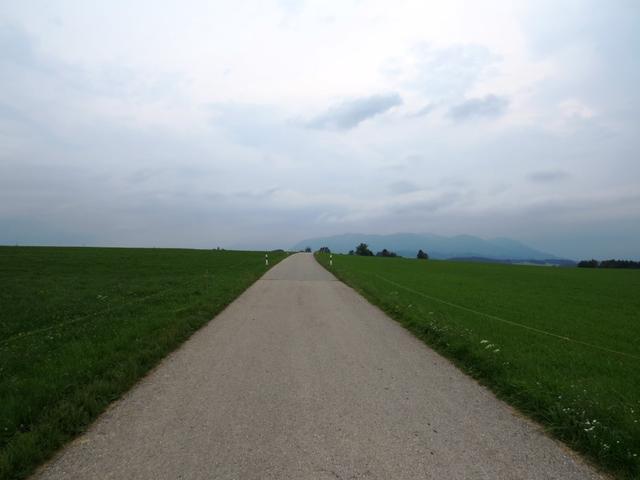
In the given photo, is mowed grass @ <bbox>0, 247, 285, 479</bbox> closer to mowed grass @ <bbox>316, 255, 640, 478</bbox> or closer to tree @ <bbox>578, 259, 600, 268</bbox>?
mowed grass @ <bbox>316, 255, 640, 478</bbox>

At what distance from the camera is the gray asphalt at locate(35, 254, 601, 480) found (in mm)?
3176

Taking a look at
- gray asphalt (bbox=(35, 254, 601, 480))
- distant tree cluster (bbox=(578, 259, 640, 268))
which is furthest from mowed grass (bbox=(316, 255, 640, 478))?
distant tree cluster (bbox=(578, 259, 640, 268))

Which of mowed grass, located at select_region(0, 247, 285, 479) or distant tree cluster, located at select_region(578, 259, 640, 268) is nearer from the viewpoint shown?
mowed grass, located at select_region(0, 247, 285, 479)

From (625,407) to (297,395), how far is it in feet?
13.8

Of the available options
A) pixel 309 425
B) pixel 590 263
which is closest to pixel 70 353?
pixel 309 425

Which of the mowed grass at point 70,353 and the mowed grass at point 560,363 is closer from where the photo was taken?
the mowed grass at point 70,353

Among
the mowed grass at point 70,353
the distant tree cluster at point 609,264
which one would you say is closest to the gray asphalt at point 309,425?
the mowed grass at point 70,353

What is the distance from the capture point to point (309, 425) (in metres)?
3.88

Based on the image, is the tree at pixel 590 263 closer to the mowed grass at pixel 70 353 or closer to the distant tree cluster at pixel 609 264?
the distant tree cluster at pixel 609 264

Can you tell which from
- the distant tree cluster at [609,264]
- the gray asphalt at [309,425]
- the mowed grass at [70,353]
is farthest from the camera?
the distant tree cluster at [609,264]

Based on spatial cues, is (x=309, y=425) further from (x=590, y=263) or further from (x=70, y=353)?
(x=590, y=263)

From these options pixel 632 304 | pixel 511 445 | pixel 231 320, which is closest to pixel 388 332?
pixel 231 320

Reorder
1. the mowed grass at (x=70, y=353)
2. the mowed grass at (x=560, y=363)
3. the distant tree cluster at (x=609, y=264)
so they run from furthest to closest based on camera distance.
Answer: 1. the distant tree cluster at (x=609, y=264)
2. the mowed grass at (x=560, y=363)
3. the mowed grass at (x=70, y=353)

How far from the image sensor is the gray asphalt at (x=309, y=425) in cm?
318
